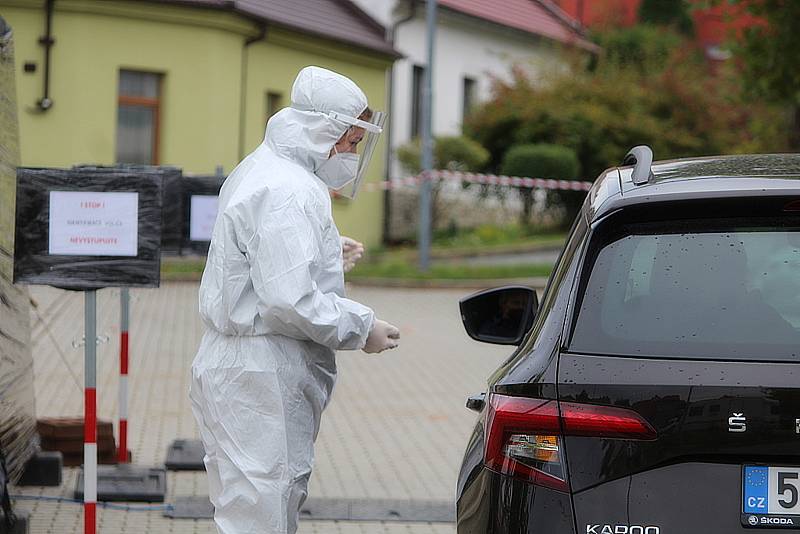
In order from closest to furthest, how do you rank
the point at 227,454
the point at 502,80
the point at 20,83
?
1. the point at 227,454
2. the point at 20,83
3. the point at 502,80

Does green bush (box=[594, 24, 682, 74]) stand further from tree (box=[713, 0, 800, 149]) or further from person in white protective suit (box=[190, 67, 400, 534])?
person in white protective suit (box=[190, 67, 400, 534])

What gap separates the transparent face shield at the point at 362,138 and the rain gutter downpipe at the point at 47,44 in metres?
17.0

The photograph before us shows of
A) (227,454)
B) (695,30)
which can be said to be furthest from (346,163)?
(695,30)

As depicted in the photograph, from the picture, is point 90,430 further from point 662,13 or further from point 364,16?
point 662,13

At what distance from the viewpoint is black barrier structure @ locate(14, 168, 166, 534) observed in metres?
5.83

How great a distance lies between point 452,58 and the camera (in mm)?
31594

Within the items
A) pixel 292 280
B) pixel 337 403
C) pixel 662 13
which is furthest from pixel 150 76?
pixel 662 13

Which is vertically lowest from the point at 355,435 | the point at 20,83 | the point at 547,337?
the point at 355,435

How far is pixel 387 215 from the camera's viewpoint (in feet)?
88.2

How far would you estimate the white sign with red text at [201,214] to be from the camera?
8.18 metres

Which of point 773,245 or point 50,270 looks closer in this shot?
point 773,245

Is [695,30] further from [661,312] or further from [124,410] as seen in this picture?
[661,312]

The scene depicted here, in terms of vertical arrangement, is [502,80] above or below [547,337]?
above

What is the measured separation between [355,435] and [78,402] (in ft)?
7.03
